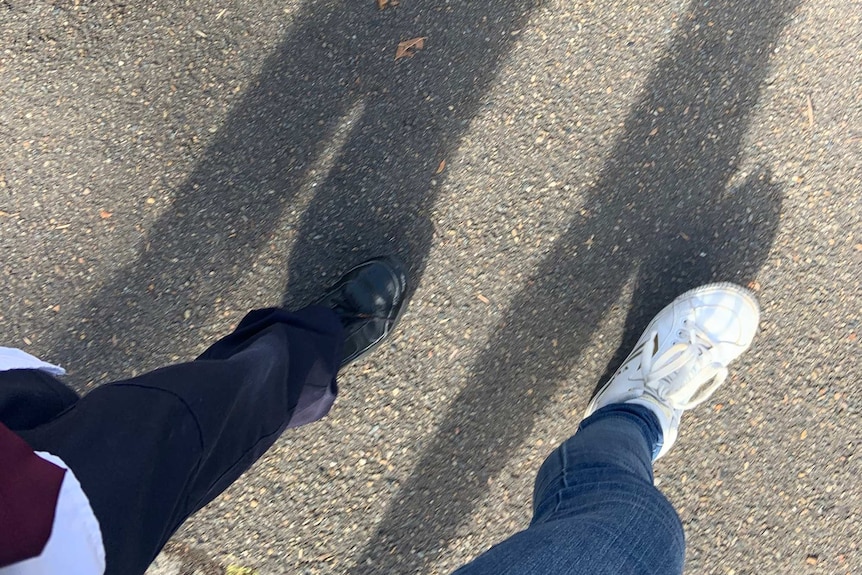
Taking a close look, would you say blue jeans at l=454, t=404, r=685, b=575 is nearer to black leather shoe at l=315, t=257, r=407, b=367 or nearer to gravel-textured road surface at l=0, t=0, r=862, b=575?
gravel-textured road surface at l=0, t=0, r=862, b=575

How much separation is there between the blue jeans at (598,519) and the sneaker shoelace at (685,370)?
18 centimetres

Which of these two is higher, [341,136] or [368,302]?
[341,136]

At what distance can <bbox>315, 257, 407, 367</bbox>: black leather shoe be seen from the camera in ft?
6.13

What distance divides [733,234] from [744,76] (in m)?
0.54

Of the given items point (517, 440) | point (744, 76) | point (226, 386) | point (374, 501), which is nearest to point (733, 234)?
point (744, 76)

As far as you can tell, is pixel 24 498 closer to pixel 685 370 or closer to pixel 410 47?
pixel 410 47

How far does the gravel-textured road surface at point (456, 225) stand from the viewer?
1891 mm

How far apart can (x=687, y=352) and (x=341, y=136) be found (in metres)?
1.38

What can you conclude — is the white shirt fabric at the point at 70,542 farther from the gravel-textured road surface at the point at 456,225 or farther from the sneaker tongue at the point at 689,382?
the sneaker tongue at the point at 689,382

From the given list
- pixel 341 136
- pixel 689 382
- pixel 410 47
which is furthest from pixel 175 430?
pixel 689 382

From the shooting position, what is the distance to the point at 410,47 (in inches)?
76.0

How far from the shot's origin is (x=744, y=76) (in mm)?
1904

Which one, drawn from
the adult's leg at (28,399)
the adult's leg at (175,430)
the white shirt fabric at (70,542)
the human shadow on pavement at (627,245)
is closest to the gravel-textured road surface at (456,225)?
the human shadow on pavement at (627,245)

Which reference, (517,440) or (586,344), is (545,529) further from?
(586,344)
